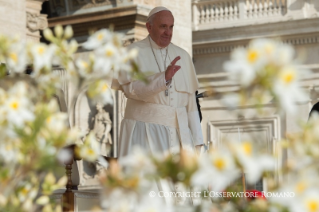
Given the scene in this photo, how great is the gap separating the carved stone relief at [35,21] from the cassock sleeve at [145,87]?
4574 mm

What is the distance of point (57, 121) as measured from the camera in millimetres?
1996

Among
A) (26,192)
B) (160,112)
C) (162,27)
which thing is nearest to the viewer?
(26,192)

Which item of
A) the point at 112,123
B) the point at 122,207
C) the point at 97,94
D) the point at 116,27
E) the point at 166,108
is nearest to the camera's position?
the point at 122,207

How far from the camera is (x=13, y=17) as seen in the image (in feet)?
30.4

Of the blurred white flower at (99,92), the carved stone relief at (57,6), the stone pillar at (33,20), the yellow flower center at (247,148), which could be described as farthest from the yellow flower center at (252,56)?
the carved stone relief at (57,6)

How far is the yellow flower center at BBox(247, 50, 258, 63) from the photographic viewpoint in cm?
186

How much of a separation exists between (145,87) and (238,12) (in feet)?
44.8

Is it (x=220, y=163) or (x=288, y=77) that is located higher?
(x=288, y=77)

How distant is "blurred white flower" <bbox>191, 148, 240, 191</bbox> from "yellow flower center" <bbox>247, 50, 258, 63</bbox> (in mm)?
227

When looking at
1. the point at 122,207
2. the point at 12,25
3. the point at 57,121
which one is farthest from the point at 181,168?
the point at 12,25

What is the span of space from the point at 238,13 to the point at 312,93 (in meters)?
2.83

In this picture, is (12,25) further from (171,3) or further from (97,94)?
(97,94)

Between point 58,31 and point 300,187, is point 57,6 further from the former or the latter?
point 300,187

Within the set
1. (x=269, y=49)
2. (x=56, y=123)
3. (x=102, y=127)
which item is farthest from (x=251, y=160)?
(x=102, y=127)
